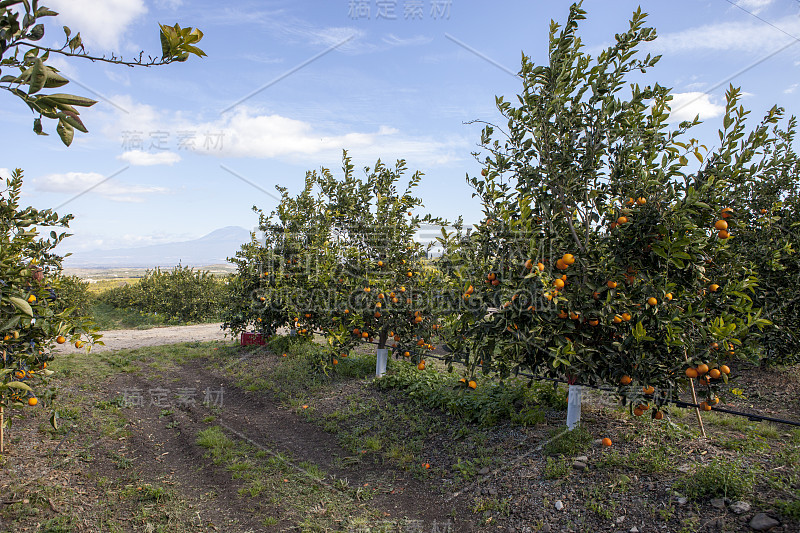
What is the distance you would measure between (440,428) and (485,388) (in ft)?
3.03

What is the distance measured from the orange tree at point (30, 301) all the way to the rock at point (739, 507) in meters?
4.95

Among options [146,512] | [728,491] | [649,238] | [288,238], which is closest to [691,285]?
[649,238]

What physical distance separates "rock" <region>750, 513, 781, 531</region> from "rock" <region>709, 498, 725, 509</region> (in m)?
0.21

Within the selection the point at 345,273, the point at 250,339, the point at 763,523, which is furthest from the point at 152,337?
the point at 763,523

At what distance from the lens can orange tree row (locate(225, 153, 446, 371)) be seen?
733 centimetres

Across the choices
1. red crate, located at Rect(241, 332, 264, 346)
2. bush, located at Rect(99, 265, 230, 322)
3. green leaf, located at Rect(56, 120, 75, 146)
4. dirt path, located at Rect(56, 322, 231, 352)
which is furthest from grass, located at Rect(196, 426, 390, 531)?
bush, located at Rect(99, 265, 230, 322)

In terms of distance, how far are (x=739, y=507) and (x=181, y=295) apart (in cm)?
1915

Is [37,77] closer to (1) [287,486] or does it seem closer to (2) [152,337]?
(1) [287,486]

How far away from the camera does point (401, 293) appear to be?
7414mm

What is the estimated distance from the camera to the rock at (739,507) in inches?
130

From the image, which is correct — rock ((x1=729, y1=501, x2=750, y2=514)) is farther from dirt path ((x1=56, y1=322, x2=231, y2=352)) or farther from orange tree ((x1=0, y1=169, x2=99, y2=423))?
dirt path ((x1=56, y1=322, x2=231, y2=352))

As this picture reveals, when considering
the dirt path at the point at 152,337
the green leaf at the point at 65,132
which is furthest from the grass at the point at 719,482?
the dirt path at the point at 152,337

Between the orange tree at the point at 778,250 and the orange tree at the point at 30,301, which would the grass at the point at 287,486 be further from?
the orange tree at the point at 778,250

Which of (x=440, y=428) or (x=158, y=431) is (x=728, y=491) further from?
(x=158, y=431)
